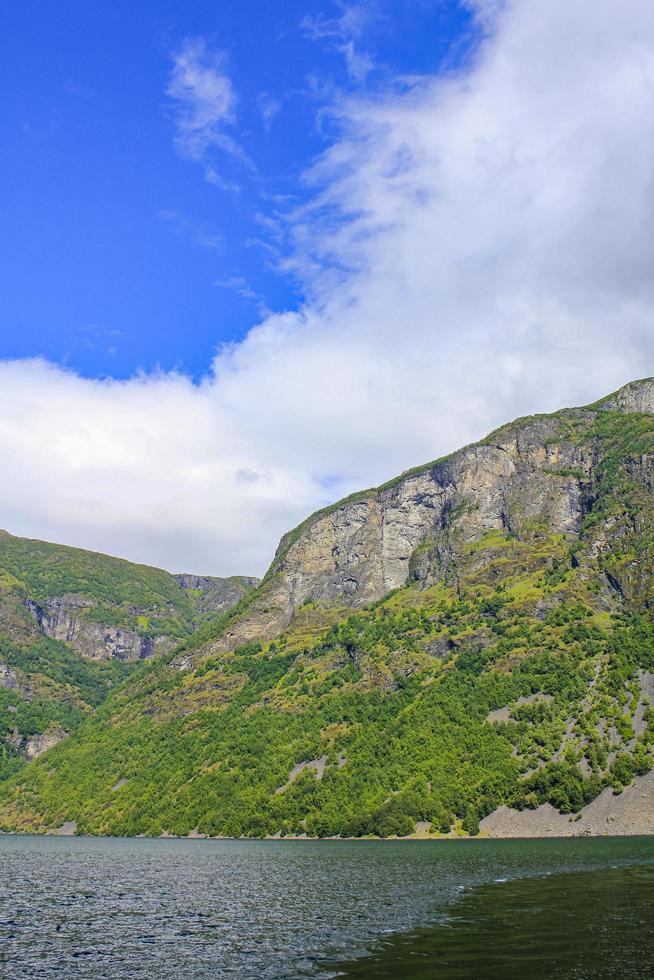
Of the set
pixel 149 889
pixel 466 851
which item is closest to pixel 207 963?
pixel 149 889

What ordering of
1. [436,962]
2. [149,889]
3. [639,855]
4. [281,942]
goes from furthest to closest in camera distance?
[639,855]
[149,889]
[281,942]
[436,962]

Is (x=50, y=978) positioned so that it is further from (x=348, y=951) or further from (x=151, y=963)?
(x=348, y=951)

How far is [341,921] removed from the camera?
62438mm

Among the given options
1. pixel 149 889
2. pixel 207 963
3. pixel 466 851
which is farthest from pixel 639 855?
pixel 207 963

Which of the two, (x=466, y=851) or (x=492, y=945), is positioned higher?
(x=492, y=945)

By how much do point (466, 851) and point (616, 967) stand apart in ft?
404

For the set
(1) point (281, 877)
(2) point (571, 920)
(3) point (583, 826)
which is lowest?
(3) point (583, 826)

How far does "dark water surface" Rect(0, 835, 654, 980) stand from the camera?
4403cm

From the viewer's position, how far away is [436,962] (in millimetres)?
42781

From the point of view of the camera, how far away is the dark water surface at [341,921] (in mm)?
44031

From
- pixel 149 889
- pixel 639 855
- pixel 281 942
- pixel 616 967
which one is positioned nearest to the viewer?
pixel 616 967

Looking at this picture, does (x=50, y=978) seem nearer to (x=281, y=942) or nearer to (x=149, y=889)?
(x=281, y=942)

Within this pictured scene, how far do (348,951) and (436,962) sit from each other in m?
8.16

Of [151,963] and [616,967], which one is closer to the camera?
[616,967]
